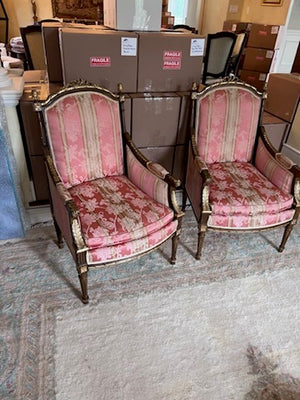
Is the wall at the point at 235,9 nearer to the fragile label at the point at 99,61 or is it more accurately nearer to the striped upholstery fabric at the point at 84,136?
the fragile label at the point at 99,61

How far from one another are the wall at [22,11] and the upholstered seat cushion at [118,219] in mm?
5963

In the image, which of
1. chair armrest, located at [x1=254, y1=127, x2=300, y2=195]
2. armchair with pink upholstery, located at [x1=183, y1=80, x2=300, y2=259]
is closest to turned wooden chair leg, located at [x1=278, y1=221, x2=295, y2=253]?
armchair with pink upholstery, located at [x1=183, y1=80, x2=300, y2=259]

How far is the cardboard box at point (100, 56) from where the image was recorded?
165cm

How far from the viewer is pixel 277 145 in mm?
2387

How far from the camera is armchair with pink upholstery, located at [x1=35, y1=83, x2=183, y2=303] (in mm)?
1476

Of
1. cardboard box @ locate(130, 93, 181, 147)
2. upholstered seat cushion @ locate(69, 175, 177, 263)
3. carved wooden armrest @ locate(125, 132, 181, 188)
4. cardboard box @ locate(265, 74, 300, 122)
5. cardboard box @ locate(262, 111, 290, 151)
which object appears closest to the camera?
upholstered seat cushion @ locate(69, 175, 177, 263)

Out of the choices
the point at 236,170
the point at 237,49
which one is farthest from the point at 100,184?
the point at 237,49

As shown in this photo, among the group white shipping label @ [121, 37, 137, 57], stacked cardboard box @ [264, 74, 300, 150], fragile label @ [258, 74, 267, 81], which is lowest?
fragile label @ [258, 74, 267, 81]

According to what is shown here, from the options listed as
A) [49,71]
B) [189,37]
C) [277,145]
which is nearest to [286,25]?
[277,145]

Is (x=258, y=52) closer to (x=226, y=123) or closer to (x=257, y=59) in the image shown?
(x=257, y=59)

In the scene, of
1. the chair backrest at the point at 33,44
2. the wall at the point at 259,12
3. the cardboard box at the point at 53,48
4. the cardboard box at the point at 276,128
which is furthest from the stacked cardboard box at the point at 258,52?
the cardboard box at the point at 53,48

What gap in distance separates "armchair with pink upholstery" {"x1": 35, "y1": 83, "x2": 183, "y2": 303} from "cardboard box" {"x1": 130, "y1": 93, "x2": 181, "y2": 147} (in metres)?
0.14

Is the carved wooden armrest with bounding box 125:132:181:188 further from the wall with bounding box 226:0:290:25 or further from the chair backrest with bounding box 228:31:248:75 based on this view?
the wall with bounding box 226:0:290:25

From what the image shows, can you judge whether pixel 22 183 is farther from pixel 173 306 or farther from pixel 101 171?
pixel 173 306
